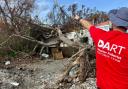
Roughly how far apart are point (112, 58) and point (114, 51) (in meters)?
0.09

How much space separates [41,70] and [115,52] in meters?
10.1

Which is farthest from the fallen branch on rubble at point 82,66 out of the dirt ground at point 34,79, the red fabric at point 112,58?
the red fabric at point 112,58

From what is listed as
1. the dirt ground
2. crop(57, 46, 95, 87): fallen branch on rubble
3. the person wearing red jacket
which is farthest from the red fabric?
crop(57, 46, 95, 87): fallen branch on rubble

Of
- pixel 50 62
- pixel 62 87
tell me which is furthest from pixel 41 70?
pixel 62 87

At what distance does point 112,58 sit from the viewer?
10.8 ft

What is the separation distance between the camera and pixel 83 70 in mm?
9578

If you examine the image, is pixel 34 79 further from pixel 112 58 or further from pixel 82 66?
pixel 112 58

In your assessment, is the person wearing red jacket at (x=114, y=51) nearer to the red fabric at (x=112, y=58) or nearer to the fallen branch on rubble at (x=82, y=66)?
the red fabric at (x=112, y=58)

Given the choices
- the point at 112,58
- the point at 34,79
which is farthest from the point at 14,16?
the point at 112,58

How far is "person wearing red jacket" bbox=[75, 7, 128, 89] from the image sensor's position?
3.20 metres

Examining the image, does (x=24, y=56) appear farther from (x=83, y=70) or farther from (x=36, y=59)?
(x=83, y=70)

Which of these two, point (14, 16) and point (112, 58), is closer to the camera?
point (112, 58)

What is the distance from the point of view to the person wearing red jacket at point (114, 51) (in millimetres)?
3197

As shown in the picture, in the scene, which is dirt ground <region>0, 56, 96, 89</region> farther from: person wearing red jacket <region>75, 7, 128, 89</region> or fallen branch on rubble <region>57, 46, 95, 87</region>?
person wearing red jacket <region>75, 7, 128, 89</region>
